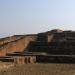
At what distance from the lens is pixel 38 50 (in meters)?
22.7

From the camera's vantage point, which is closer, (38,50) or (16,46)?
(16,46)

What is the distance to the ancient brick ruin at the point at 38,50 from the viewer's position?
1652cm

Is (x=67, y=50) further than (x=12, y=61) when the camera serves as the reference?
Yes

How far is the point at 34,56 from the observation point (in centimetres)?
1708

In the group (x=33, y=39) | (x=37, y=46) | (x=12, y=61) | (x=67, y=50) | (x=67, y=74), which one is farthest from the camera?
(x=33, y=39)

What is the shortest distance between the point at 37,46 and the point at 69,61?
7084mm

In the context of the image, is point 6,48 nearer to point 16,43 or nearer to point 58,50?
point 16,43

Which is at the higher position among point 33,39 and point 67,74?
point 33,39

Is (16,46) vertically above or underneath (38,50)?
above

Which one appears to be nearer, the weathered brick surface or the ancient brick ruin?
the ancient brick ruin

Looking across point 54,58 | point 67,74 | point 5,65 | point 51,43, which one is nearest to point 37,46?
point 51,43

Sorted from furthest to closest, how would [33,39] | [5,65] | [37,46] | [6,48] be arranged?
[33,39]
[37,46]
[6,48]
[5,65]

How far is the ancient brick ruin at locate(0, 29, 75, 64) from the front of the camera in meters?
16.5

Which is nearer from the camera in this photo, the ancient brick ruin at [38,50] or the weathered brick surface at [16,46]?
the ancient brick ruin at [38,50]
